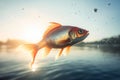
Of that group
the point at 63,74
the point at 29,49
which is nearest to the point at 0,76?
the point at 63,74

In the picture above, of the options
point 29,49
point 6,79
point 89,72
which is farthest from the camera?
point 89,72

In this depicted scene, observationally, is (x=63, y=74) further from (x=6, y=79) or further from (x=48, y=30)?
(x=48, y=30)

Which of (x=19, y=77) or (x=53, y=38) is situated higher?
(x=53, y=38)

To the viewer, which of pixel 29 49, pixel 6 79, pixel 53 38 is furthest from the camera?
pixel 6 79

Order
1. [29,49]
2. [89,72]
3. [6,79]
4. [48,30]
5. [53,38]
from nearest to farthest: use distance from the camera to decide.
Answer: [53,38] → [48,30] → [29,49] → [6,79] → [89,72]

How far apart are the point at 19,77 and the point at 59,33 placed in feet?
94.3

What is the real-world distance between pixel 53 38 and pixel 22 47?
0.34 metres

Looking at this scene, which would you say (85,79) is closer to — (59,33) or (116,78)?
(116,78)

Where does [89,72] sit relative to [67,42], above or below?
below

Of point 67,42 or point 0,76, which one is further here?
point 0,76

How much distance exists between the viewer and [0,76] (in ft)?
99.4

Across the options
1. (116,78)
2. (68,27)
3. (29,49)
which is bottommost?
(116,78)

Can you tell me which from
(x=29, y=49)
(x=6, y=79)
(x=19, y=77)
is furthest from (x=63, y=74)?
(x=29, y=49)

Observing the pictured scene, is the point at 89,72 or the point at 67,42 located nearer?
the point at 67,42
